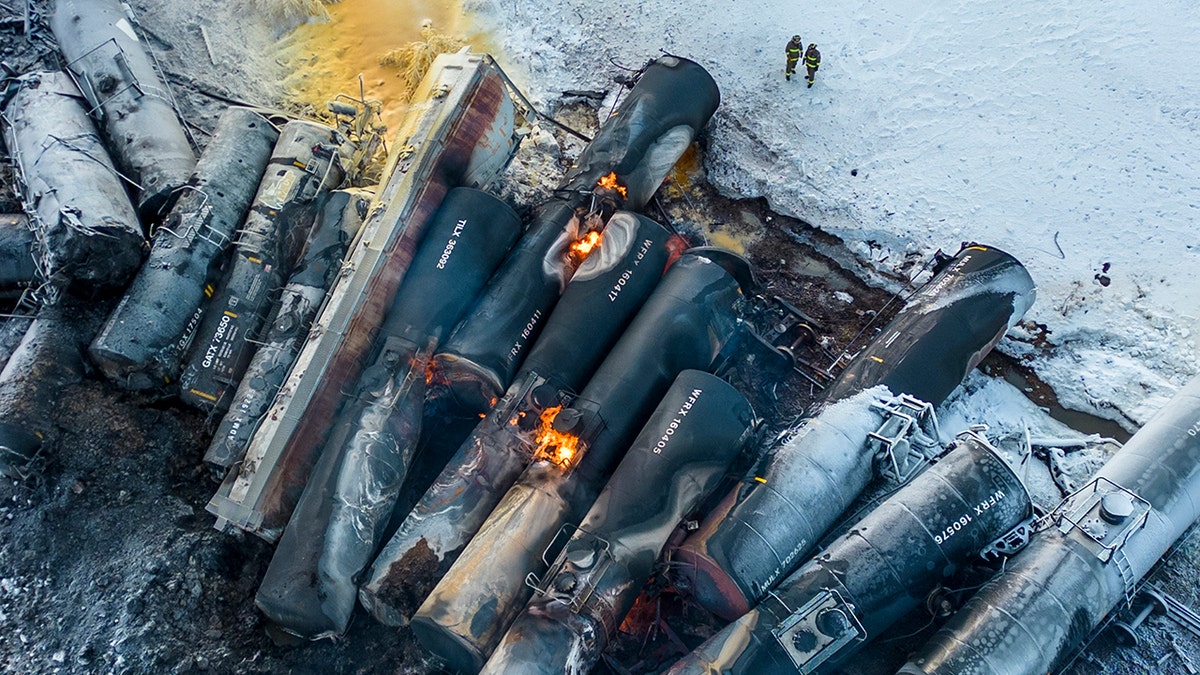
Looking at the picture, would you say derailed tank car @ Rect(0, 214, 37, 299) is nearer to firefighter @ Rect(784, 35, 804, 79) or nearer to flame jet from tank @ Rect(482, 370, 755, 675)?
flame jet from tank @ Rect(482, 370, 755, 675)

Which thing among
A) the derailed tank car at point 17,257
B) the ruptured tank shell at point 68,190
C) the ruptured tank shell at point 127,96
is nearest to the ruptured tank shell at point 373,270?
the ruptured tank shell at point 68,190

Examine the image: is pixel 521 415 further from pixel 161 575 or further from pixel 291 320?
pixel 161 575

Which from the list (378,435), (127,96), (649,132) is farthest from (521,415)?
(127,96)

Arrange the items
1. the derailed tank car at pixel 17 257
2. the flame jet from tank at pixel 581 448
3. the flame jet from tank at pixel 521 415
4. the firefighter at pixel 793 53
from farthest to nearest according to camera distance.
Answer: the firefighter at pixel 793 53 → the derailed tank car at pixel 17 257 → the flame jet from tank at pixel 521 415 → the flame jet from tank at pixel 581 448

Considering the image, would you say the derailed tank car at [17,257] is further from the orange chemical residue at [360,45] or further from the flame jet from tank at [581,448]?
the flame jet from tank at [581,448]

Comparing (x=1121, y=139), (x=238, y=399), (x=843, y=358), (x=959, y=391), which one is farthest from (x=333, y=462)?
(x=1121, y=139)
